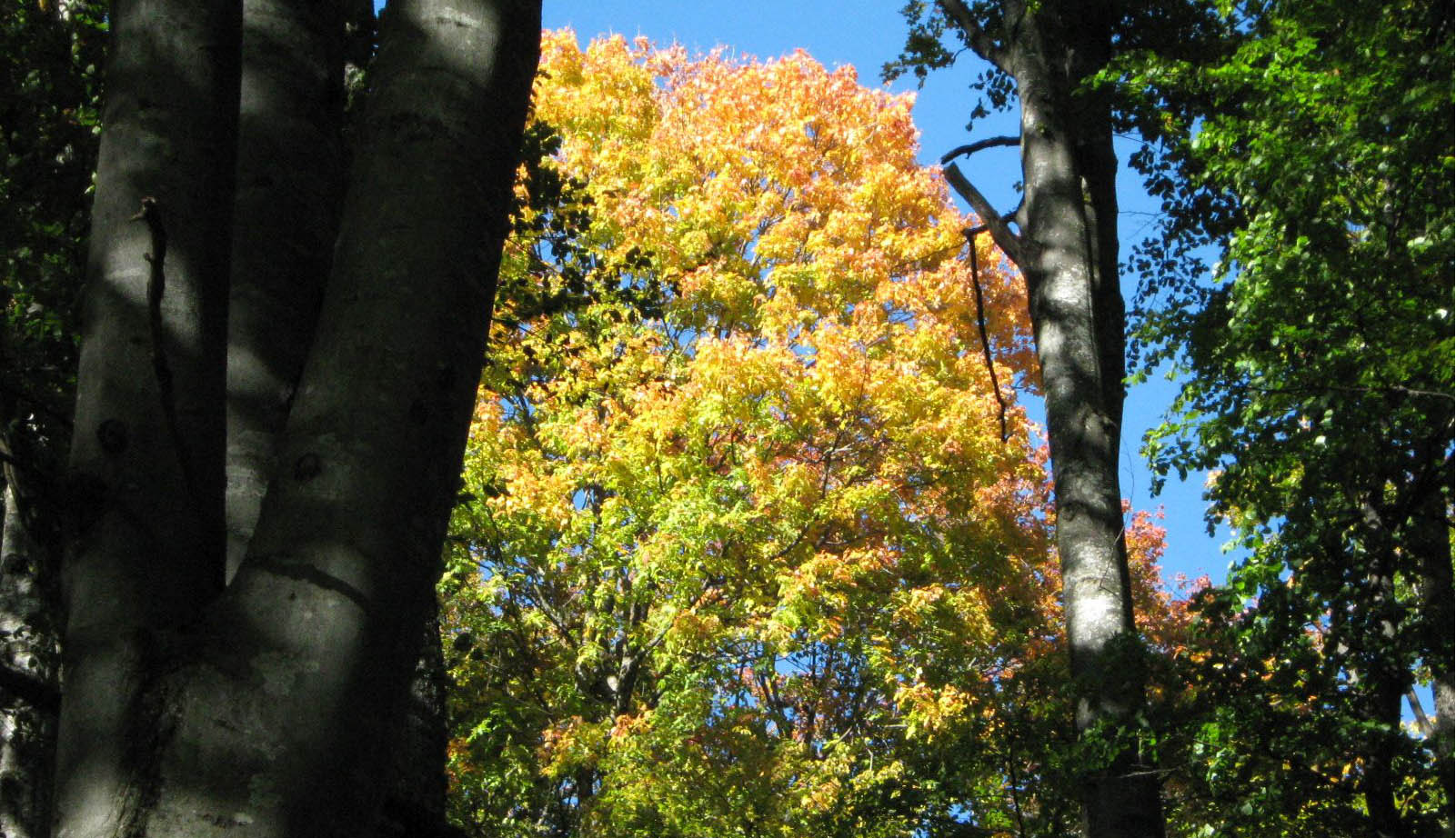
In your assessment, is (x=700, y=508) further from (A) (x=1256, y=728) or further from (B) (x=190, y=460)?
(B) (x=190, y=460)

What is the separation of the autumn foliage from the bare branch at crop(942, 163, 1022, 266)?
125 inches

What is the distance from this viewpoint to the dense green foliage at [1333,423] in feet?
21.2

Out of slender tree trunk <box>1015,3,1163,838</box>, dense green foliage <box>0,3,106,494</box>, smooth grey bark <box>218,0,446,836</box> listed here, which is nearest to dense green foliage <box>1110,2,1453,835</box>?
slender tree trunk <box>1015,3,1163,838</box>

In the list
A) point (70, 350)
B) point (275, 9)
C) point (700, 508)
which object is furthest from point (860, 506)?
point (275, 9)

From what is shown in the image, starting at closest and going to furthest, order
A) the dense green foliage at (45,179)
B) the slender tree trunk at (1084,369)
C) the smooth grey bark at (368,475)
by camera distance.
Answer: the smooth grey bark at (368,475) → the slender tree trunk at (1084,369) → the dense green foliage at (45,179)

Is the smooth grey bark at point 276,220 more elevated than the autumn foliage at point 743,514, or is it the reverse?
the autumn foliage at point 743,514

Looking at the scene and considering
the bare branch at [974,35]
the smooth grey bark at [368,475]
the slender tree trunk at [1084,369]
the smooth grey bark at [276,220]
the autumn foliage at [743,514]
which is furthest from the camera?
the autumn foliage at [743,514]

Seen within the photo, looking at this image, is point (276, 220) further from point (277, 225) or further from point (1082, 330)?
point (1082, 330)

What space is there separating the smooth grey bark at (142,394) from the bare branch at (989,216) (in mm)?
6166

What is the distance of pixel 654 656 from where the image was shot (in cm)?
1391

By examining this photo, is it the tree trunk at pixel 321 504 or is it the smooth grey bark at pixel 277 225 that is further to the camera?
the smooth grey bark at pixel 277 225

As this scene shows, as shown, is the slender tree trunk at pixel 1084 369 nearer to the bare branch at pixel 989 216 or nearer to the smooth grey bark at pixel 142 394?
the bare branch at pixel 989 216

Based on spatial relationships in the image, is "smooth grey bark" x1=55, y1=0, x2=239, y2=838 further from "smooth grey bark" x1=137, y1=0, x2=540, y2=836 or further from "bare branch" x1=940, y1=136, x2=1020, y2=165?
"bare branch" x1=940, y1=136, x2=1020, y2=165

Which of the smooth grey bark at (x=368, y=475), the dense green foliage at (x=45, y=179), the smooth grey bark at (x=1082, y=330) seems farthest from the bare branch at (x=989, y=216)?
the smooth grey bark at (x=368, y=475)
